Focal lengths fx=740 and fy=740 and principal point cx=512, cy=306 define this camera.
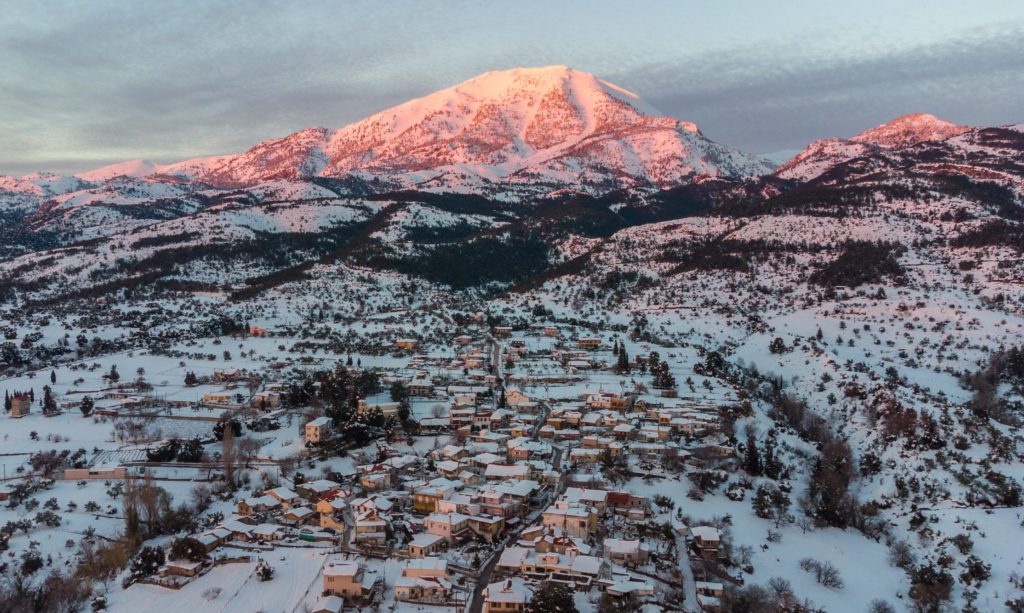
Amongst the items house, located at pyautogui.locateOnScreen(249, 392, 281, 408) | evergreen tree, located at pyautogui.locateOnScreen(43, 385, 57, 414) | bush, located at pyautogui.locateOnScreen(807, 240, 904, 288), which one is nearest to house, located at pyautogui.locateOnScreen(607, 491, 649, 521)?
house, located at pyautogui.locateOnScreen(249, 392, 281, 408)

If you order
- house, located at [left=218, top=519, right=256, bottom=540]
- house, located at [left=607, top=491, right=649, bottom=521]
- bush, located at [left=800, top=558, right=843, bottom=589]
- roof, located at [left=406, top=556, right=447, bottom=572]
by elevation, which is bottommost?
bush, located at [left=800, top=558, right=843, bottom=589]

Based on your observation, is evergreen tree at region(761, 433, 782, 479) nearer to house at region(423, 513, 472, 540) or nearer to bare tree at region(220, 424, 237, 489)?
house at region(423, 513, 472, 540)

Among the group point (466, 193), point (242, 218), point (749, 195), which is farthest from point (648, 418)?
point (466, 193)

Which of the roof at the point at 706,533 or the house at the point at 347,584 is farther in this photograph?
the roof at the point at 706,533

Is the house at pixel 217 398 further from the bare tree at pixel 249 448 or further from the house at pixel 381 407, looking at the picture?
the house at pixel 381 407

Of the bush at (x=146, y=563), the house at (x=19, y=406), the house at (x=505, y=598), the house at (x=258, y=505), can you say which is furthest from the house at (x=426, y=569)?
the house at (x=19, y=406)

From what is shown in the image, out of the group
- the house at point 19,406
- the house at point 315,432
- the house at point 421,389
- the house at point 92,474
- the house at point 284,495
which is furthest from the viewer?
the house at point 421,389
